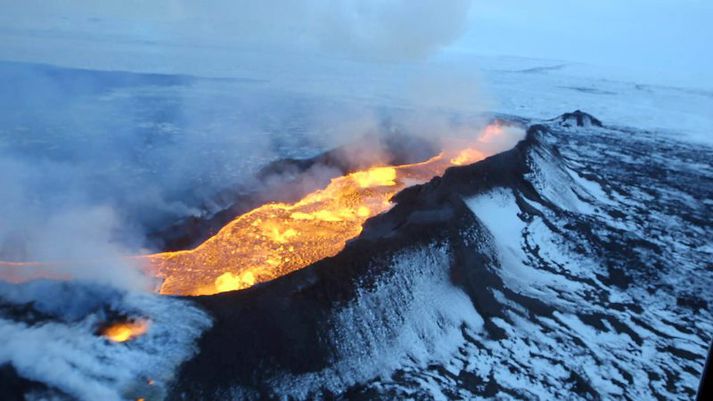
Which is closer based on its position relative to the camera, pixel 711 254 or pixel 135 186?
pixel 711 254

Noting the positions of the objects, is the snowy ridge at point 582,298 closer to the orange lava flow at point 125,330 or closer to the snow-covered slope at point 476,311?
the snow-covered slope at point 476,311

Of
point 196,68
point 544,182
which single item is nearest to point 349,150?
point 544,182

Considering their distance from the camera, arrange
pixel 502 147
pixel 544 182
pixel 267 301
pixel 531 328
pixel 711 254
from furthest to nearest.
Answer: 1. pixel 502 147
2. pixel 544 182
3. pixel 711 254
4. pixel 531 328
5. pixel 267 301

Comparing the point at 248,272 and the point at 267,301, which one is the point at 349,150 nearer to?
the point at 248,272

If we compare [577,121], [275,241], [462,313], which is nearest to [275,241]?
[275,241]

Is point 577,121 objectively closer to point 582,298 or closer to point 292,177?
point 292,177

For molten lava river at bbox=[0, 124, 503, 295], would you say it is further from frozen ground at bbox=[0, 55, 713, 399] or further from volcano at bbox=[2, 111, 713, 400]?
frozen ground at bbox=[0, 55, 713, 399]
